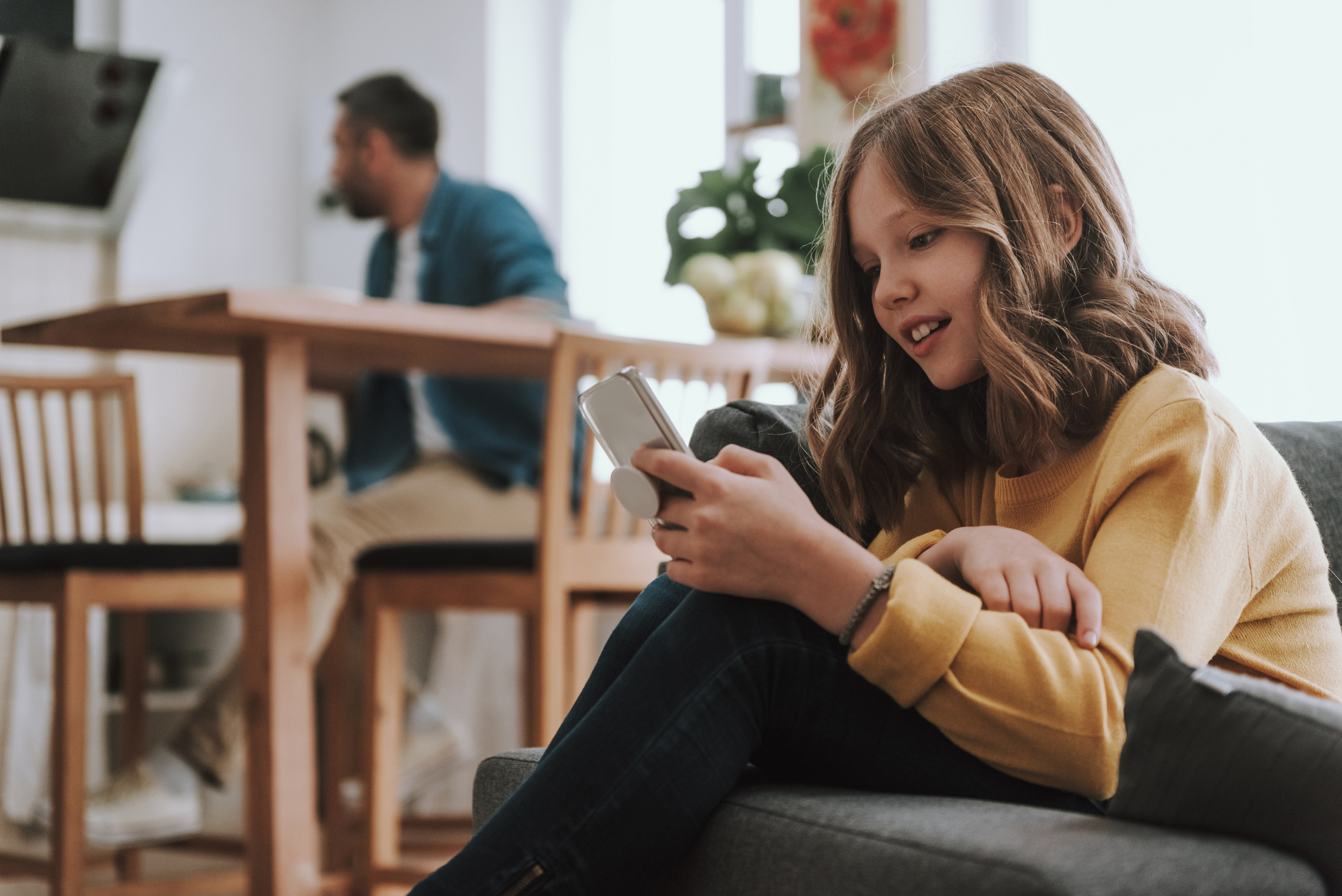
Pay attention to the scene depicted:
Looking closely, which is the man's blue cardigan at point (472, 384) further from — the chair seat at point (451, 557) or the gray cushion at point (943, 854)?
the gray cushion at point (943, 854)

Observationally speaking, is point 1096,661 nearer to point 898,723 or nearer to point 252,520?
point 898,723

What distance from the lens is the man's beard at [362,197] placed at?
8.52ft

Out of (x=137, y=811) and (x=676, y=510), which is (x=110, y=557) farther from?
(x=676, y=510)

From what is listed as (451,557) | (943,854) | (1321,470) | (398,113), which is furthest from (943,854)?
(398,113)

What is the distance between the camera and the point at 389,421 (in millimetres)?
2496

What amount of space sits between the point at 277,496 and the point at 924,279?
1.06 metres

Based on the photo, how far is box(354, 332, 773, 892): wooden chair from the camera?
1.74 m

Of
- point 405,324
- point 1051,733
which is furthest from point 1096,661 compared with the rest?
point 405,324

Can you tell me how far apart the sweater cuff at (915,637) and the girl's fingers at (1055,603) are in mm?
46

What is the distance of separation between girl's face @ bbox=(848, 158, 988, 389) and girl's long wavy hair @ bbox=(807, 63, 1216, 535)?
0.01 meters

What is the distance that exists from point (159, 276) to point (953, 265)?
3204 millimetres

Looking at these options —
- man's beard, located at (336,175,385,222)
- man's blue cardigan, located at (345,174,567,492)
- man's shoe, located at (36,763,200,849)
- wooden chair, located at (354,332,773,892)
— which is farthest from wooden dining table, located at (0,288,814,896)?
man's beard, located at (336,175,385,222)

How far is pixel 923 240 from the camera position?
92 cm

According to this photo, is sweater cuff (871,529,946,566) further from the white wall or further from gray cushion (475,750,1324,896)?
the white wall
